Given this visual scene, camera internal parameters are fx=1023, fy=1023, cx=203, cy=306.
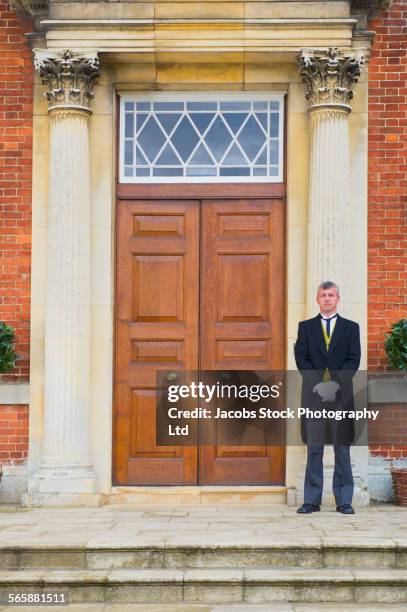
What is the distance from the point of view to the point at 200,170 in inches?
382

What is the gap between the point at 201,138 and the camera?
31.9 feet

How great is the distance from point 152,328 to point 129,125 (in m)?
1.95

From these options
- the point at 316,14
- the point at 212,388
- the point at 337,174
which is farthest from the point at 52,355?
the point at 316,14

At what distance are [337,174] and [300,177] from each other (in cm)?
44

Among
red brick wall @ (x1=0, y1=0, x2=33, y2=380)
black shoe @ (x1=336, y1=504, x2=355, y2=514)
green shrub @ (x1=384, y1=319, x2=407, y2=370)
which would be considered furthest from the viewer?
red brick wall @ (x1=0, y1=0, x2=33, y2=380)

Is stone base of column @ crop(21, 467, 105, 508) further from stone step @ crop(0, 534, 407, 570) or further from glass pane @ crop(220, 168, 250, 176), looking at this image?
glass pane @ crop(220, 168, 250, 176)

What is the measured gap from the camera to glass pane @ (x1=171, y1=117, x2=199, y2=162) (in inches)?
383

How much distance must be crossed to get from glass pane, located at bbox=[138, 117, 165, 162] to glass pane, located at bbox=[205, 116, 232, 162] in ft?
1.49

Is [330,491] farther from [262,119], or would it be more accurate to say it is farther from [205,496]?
[262,119]

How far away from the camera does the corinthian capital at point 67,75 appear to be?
9.20 meters

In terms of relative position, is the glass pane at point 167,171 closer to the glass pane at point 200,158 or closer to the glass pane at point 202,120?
the glass pane at point 200,158

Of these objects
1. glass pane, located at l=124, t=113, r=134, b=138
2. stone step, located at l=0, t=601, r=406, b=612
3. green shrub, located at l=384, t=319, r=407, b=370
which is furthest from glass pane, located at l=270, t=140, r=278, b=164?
stone step, located at l=0, t=601, r=406, b=612

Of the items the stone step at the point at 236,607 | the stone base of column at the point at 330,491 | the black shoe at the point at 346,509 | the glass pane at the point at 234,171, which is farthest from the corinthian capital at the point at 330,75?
the stone step at the point at 236,607

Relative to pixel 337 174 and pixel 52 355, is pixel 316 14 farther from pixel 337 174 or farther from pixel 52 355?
pixel 52 355
